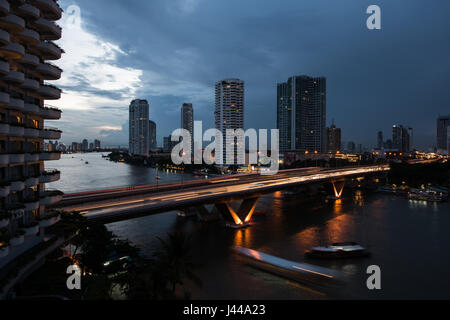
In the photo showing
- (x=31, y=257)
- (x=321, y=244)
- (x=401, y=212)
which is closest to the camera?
(x=31, y=257)

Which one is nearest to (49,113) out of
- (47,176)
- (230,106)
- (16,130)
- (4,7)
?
(16,130)

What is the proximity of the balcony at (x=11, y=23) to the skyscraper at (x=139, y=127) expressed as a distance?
152 m

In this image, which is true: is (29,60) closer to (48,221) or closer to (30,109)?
(30,109)

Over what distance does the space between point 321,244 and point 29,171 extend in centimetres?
1873

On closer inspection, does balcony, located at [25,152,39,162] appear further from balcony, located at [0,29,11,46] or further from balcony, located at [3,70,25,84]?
balcony, located at [0,29,11,46]

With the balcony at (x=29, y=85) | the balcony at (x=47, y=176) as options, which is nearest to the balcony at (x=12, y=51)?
the balcony at (x=29, y=85)

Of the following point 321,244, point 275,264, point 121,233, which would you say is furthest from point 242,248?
point 121,233

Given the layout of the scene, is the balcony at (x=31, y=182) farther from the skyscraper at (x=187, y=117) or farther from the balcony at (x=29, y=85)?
the skyscraper at (x=187, y=117)

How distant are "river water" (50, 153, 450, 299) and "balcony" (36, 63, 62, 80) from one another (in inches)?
459

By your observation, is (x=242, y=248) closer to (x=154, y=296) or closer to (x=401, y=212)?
(x=154, y=296)

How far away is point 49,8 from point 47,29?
2.84 feet

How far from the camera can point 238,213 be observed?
25.6 m

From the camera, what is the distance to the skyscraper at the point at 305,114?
117062mm

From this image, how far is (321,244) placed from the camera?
20.8 metres
